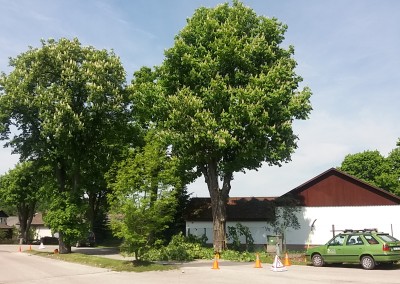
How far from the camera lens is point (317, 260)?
21625mm

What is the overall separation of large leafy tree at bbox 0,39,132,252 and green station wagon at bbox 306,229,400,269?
1887cm

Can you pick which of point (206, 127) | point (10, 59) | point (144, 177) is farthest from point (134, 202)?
point (10, 59)

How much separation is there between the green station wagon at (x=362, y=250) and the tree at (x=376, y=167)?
148 feet

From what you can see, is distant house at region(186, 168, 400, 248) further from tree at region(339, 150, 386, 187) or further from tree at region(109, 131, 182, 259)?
tree at region(339, 150, 386, 187)

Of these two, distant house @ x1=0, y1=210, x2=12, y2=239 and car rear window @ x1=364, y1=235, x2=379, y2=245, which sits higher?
distant house @ x1=0, y1=210, x2=12, y2=239

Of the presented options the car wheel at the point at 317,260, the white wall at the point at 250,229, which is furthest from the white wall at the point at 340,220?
the car wheel at the point at 317,260

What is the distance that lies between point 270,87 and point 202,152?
6451 millimetres

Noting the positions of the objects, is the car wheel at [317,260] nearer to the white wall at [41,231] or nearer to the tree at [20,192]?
the tree at [20,192]

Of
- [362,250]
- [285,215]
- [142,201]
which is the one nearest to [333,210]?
[285,215]

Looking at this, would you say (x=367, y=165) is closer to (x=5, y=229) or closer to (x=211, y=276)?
(x=211, y=276)

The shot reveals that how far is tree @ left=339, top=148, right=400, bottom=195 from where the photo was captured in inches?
2432

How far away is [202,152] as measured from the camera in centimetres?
2911

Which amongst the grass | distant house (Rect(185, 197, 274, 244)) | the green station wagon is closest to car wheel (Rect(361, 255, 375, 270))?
the green station wagon

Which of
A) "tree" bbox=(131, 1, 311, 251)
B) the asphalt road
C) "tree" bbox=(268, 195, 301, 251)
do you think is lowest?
the asphalt road
